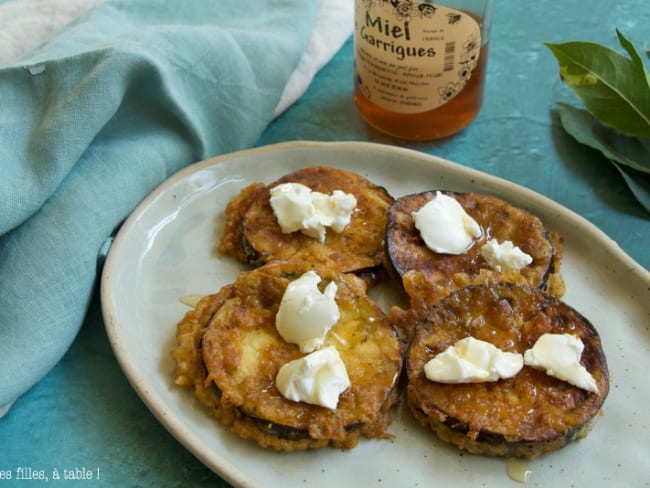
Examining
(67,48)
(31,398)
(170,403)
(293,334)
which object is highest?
(67,48)

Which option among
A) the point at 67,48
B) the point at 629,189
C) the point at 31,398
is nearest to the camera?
the point at 31,398

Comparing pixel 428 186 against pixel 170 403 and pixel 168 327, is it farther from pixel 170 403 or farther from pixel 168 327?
pixel 170 403

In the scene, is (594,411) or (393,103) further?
(393,103)

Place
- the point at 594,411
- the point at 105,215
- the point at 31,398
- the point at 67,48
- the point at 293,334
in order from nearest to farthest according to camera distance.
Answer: the point at 594,411 < the point at 293,334 < the point at 31,398 < the point at 105,215 < the point at 67,48

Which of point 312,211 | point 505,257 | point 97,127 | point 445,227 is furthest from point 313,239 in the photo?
point 97,127

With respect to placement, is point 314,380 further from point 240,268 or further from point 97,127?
point 97,127

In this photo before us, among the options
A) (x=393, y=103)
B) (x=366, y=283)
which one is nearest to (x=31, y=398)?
(x=366, y=283)
